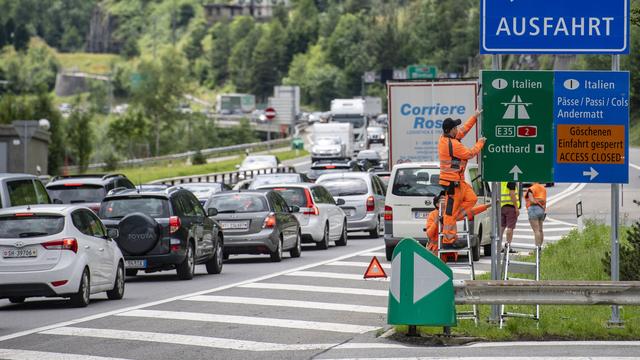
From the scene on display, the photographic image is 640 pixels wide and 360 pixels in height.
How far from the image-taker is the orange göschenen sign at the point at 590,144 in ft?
49.5

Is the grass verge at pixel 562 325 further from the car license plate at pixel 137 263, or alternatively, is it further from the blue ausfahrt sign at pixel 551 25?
the car license plate at pixel 137 263

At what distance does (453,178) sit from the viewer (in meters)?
17.5

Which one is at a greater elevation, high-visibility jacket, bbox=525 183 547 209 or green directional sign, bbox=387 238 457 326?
high-visibility jacket, bbox=525 183 547 209

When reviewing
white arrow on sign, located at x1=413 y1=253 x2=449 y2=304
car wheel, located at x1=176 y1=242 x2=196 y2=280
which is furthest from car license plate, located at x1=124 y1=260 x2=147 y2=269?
white arrow on sign, located at x1=413 y1=253 x2=449 y2=304

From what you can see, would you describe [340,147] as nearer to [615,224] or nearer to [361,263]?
[361,263]

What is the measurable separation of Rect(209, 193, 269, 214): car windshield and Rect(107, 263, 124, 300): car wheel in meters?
7.32

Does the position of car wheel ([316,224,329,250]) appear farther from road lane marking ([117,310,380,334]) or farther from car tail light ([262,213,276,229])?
road lane marking ([117,310,380,334])

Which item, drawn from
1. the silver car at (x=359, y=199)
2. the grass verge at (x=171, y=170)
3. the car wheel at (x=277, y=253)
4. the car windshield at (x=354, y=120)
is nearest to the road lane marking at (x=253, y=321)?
the car wheel at (x=277, y=253)

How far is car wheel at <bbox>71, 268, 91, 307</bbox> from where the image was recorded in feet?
59.5

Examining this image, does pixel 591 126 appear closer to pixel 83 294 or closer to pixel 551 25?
pixel 551 25

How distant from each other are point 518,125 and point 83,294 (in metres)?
6.45

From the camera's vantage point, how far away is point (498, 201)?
→ 15109 millimetres

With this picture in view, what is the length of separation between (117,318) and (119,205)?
728 centimetres

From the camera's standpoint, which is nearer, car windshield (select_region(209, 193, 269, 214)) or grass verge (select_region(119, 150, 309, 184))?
car windshield (select_region(209, 193, 269, 214))
